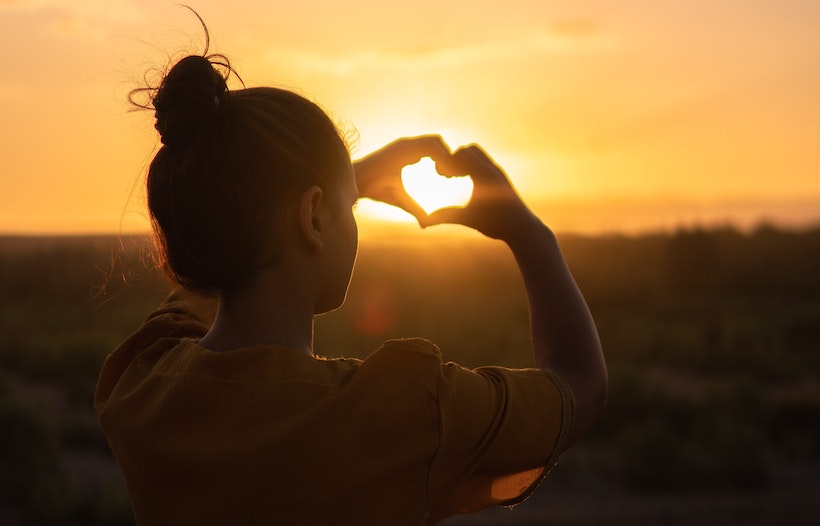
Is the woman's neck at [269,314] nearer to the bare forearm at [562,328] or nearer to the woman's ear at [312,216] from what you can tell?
the woman's ear at [312,216]

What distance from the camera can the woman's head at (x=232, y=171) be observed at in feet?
4.79

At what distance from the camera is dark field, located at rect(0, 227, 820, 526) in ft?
35.0

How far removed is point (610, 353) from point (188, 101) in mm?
20865

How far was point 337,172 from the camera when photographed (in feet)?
5.02

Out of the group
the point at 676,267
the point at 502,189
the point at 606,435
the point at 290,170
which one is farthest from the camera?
the point at 676,267

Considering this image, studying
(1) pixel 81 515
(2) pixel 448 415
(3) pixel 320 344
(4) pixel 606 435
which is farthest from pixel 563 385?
(3) pixel 320 344

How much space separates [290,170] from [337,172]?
86 mm

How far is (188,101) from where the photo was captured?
153cm

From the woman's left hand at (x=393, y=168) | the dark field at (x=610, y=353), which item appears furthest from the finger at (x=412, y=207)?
the dark field at (x=610, y=353)

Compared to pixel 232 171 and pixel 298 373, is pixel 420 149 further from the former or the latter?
pixel 298 373

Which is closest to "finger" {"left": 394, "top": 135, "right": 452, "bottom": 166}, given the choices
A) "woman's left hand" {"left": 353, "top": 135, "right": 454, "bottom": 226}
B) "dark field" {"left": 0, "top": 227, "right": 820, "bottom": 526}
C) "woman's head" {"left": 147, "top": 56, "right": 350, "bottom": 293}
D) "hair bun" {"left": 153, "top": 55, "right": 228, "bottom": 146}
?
"woman's left hand" {"left": 353, "top": 135, "right": 454, "bottom": 226}

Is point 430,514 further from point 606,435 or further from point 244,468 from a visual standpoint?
point 606,435

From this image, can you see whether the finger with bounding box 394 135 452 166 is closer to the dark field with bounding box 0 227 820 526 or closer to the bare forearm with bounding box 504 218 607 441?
the bare forearm with bounding box 504 218 607 441

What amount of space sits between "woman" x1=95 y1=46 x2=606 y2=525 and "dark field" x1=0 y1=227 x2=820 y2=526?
39 centimetres
